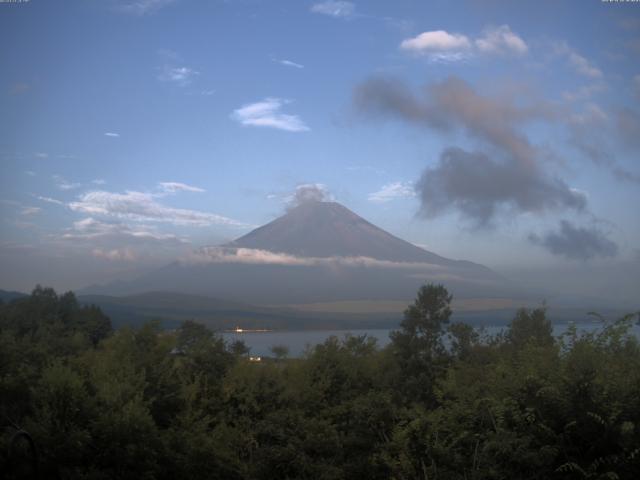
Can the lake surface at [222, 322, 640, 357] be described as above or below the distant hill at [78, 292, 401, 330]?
above

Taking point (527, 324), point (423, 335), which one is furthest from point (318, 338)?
point (527, 324)

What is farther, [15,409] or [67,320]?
[67,320]

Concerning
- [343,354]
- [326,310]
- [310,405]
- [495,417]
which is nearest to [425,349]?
[343,354]

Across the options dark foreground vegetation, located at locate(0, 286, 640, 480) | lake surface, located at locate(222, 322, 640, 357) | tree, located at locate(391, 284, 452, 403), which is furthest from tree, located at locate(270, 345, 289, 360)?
tree, located at locate(391, 284, 452, 403)

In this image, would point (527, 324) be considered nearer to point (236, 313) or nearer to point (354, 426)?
point (354, 426)

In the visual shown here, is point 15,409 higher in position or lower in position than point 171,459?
higher

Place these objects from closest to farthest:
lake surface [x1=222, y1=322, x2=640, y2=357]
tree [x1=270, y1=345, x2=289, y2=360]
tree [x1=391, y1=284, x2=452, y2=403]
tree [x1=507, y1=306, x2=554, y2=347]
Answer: lake surface [x1=222, y1=322, x2=640, y2=357], tree [x1=270, y1=345, x2=289, y2=360], tree [x1=391, y1=284, x2=452, y2=403], tree [x1=507, y1=306, x2=554, y2=347]

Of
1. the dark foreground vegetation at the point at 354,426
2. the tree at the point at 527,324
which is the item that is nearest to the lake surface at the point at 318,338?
the dark foreground vegetation at the point at 354,426

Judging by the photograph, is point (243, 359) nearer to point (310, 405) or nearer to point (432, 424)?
point (310, 405)

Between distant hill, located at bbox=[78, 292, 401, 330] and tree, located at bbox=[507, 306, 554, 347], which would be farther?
distant hill, located at bbox=[78, 292, 401, 330]

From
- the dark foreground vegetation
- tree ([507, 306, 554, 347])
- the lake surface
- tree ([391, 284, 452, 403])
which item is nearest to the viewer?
the dark foreground vegetation

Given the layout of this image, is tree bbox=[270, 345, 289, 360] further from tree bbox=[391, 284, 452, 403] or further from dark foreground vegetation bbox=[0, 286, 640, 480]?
tree bbox=[391, 284, 452, 403]
